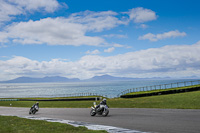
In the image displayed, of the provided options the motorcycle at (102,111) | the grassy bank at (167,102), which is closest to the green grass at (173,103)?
the grassy bank at (167,102)

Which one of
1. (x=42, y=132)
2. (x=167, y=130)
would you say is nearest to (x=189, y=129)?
(x=167, y=130)

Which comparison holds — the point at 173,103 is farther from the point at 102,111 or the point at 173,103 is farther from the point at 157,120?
the point at 157,120

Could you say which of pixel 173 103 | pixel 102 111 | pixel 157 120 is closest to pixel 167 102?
pixel 173 103

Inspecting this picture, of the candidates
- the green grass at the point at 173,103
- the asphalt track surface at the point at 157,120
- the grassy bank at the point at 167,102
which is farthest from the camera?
the grassy bank at the point at 167,102

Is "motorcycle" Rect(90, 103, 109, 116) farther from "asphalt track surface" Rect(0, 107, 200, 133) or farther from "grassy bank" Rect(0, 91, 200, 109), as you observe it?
"grassy bank" Rect(0, 91, 200, 109)

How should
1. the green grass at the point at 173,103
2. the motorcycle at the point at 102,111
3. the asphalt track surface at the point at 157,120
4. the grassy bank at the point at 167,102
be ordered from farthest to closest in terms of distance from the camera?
the grassy bank at the point at 167,102 < the green grass at the point at 173,103 < the motorcycle at the point at 102,111 < the asphalt track surface at the point at 157,120

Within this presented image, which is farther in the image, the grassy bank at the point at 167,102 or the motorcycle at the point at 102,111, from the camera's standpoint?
the grassy bank at the point at 167,102

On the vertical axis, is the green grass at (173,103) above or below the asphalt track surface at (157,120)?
above

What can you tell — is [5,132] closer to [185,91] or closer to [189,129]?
[189,129]

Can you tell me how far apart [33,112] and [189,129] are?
16.7 m

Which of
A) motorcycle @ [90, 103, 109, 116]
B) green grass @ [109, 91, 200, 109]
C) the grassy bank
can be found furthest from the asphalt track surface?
the grassy bank

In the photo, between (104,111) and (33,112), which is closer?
(104,111)

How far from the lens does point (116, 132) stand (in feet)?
31.4

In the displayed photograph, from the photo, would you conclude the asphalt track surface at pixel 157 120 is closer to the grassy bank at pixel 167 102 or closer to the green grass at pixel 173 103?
the green grass at pixel 173 103
